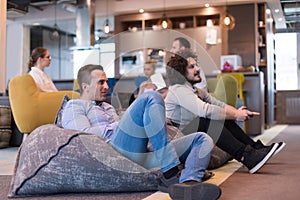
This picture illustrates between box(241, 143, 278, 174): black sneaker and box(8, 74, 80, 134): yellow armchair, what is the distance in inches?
73.8

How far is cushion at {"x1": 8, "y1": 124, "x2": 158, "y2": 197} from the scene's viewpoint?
195cm

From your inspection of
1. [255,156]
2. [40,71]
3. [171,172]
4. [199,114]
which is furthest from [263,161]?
[40,71]

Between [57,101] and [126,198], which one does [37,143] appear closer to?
[126,198]

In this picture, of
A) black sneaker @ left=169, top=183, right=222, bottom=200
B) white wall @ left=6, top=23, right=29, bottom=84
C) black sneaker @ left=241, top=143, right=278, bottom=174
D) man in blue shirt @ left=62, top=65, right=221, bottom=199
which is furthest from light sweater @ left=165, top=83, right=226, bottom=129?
white wall @ left=6, top=23, right=29, bottom=84

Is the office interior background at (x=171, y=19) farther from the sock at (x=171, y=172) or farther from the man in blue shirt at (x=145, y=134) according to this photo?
the sock at (x=171, y=172)

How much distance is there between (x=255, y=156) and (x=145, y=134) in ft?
2.96

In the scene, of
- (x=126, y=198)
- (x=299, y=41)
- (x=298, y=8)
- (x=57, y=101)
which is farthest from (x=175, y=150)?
(x=299, y=41)

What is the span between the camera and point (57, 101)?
3883 mm

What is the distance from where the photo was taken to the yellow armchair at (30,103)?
382 cm

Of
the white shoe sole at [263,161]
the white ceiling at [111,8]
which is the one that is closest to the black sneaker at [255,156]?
the white shoe sole at [263,161]

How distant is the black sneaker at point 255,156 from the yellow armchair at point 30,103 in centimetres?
187

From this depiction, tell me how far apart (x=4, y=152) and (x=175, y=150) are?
2549 millimetres

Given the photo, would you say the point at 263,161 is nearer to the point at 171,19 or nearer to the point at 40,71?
the point at 40,71

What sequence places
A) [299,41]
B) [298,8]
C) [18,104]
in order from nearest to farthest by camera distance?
[18,104] < [298,8] < [299,41]
